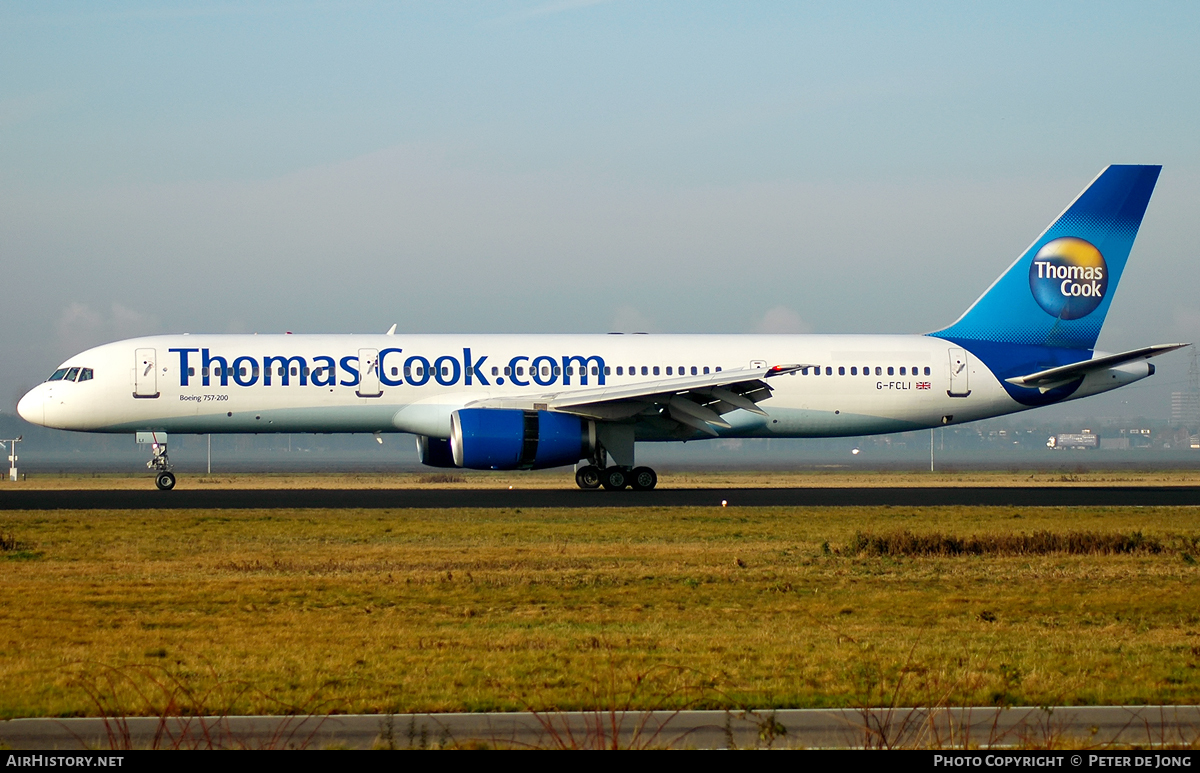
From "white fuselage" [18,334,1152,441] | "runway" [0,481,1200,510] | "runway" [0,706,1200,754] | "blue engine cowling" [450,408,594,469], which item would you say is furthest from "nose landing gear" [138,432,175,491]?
"runway" [0,706,1200,754]

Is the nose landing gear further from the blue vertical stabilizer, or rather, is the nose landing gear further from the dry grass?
the blue vertical stabilizer

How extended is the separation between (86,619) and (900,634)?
8.59 meters

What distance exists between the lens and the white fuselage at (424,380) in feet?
110

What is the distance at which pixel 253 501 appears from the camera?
3045 cm

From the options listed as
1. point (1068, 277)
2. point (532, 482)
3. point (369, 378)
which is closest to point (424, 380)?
point (369, 378)

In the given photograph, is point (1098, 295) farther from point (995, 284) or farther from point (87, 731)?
point (87, 731)

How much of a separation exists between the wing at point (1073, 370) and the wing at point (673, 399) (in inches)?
336

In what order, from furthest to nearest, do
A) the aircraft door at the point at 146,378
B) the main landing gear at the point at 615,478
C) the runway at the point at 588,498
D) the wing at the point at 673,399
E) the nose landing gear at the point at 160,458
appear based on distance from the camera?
the nose landing gear at the point at 160,458 < the main landing gear at the point at 615,478 < the aircraft door at the point at 146,378 < the wing at the point at 673,399 < the runway at the point at 588,498

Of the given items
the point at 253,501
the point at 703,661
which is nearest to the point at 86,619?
the point at 703,661

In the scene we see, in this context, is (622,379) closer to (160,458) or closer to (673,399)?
(673,399)

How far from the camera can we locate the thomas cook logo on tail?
37.5m

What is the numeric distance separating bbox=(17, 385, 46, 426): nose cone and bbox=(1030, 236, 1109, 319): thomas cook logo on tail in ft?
96.9

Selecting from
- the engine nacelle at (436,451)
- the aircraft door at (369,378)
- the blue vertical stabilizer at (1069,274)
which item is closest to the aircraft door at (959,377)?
the blue vertical stabilizer at (1069,274)

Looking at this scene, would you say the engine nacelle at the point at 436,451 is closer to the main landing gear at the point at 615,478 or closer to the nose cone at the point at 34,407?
the main landing gear at the point at 615,478
